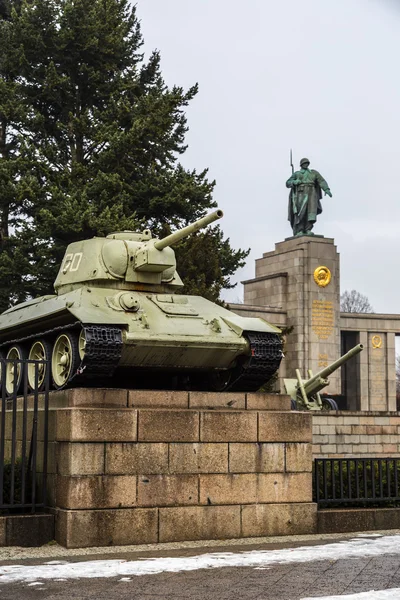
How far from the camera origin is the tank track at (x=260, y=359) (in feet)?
46.4

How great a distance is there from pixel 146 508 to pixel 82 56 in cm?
2336

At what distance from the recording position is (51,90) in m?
31.8

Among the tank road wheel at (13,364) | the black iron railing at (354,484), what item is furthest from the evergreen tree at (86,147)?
the black iron railing at (354,484)

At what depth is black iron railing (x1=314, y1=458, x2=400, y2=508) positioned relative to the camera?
1345cm

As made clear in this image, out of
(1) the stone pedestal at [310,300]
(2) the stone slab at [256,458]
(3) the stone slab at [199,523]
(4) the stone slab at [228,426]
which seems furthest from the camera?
(1) the stone pedestal at [310,300]

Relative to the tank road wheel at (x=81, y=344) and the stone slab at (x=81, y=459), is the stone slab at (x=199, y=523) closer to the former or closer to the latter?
the stone slab at (x=81, y=459)

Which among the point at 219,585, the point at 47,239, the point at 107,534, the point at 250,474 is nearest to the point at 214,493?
the point at 250,474

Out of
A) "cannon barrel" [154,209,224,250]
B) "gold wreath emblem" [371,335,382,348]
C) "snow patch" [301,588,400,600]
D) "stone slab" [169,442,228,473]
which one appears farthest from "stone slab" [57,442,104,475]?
"gold wreath emblem" [371,335,382,348]

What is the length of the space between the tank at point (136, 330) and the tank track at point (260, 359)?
0.05ft

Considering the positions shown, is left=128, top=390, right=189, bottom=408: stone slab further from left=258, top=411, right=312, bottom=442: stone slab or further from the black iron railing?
the black iron railing

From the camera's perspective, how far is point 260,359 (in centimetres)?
1419

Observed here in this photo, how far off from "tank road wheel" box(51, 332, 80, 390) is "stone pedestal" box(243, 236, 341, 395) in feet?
84.1

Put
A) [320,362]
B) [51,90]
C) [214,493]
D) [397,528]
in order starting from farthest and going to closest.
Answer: [320,362], [51,90], [397,528], [214,493]

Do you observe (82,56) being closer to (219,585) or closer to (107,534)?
(107,534)
